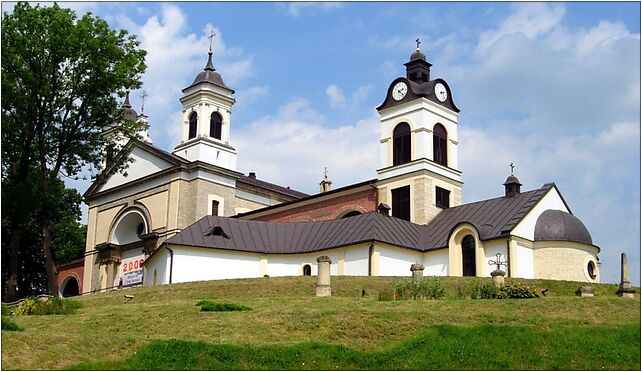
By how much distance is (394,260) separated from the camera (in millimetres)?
41750

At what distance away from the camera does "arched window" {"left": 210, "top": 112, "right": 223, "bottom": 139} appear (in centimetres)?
5526

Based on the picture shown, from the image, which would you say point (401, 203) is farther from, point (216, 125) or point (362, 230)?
point (216, 125)

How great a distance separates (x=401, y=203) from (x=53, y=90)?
19134 millimetres

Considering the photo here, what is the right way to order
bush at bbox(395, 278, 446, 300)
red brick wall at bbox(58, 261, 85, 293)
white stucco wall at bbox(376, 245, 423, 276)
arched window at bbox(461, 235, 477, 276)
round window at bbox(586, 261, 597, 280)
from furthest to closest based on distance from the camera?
red brick wall at bbox(58, 261, 85, 293)
white stucco wall at bbox(376, 245, 423, 276)
arched window at bbox(461, 235, 477, 276)
round window at bbox(586, 261, 597, 280)
bush at bbox(395, 278, 446, 300)

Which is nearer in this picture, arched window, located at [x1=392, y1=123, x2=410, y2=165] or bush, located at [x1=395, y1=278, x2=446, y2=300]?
bush, located at [x1=395, y1=278, x2=446, y2=300]

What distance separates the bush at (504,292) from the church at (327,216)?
11.3 m

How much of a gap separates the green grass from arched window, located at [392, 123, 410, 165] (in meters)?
28.0

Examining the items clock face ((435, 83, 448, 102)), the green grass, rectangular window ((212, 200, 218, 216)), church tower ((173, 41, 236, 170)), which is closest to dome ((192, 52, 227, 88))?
church tower ((173, 41, 236, 170))

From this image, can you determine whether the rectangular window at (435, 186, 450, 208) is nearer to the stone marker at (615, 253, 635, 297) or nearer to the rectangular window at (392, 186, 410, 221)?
the rectangular window at (392, 186, 410, 221)

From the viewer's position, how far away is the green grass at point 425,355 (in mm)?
18750

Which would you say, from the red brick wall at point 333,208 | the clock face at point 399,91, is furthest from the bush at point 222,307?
the clock face at point 399,91

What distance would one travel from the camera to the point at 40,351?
18828mm

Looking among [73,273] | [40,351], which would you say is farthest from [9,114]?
[73,273]

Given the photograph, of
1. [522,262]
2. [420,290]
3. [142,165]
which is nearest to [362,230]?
[522,262]
